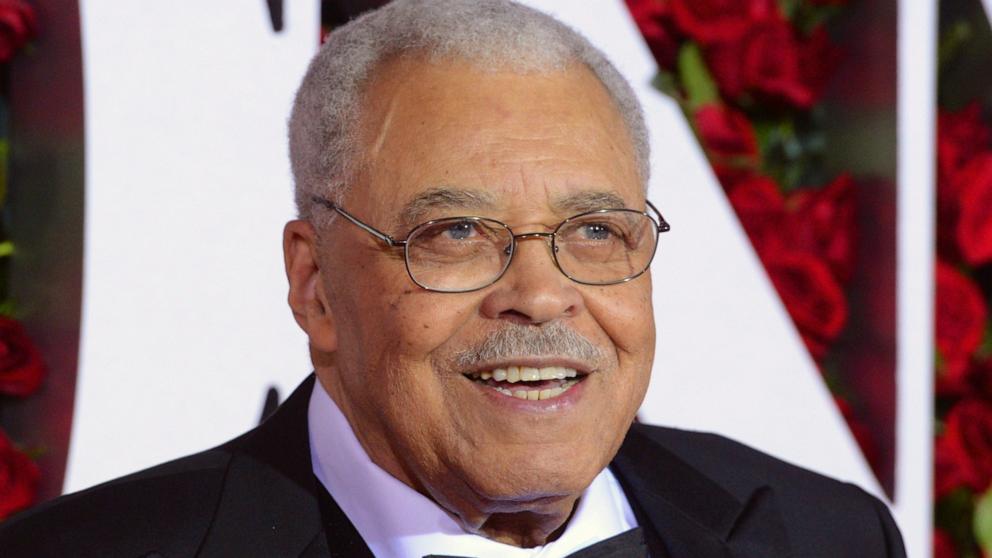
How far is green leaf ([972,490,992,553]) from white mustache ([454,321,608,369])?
163 cm

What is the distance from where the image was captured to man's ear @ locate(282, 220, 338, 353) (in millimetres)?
1767

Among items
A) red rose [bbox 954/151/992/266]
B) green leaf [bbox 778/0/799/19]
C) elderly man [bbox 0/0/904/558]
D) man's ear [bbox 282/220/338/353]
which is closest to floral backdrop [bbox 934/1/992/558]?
red rose [bbox 954/151/992/266]

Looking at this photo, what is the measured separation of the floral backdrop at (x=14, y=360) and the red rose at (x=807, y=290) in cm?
150

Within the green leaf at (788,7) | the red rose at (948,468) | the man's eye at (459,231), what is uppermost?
the man's eye at (459,231)

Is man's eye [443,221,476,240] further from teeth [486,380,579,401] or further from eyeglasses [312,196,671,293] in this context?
teeth [486,380,579,401]

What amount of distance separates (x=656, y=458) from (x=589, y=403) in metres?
0.41

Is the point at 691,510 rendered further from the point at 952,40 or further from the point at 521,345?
the point at 952,40

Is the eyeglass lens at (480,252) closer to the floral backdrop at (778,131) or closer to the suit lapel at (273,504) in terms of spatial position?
the suit lapel at (273,504)

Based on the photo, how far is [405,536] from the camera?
1698mm

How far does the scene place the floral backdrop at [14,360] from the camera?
2238 millimetres

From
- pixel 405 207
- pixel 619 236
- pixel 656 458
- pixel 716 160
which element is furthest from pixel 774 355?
pixel 405 207

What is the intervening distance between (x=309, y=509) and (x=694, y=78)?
1.46 meters

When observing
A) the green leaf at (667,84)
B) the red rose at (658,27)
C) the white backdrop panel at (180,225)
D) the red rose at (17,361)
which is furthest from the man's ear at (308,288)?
the red rose at (658,27)

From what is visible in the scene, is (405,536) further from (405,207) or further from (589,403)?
(405,207)
